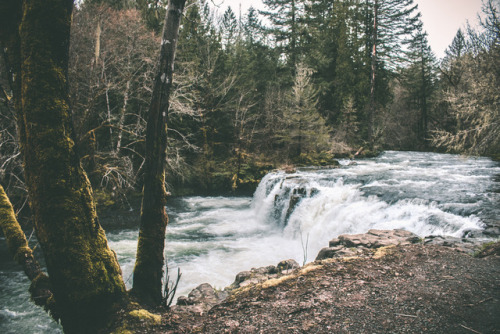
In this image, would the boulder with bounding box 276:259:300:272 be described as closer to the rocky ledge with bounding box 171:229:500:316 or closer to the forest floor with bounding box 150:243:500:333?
the rocky ledge with bounding box 171:229:500:316

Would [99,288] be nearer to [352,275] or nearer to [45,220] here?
[45,220]

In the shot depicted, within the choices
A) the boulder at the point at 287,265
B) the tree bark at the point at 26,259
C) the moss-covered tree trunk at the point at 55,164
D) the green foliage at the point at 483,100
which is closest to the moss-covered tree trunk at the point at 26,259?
the tree bark at the point at 26,259

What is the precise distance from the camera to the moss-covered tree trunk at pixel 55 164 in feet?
6.97

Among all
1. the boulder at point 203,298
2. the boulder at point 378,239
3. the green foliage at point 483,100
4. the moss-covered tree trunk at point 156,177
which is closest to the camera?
the moss-covered tree trunk at point 156,177

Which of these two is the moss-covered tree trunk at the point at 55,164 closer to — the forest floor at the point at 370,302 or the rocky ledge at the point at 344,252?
the forest floor at the point at 370,302

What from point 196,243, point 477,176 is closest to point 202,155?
point 196,243

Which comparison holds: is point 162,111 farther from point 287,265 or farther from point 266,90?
point 266,90

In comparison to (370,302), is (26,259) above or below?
above

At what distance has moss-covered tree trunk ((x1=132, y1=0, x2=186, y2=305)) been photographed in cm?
307

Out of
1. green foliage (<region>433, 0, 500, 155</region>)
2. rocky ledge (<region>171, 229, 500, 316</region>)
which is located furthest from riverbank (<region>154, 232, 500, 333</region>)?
green foliage (<region>433, 0, 500, 155</region>)

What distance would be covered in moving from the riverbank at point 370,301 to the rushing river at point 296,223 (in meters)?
1.47

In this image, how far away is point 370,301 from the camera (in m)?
3.08

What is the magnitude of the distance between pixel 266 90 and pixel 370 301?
22872mm

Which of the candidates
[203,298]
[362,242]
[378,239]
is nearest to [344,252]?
[362,242]
